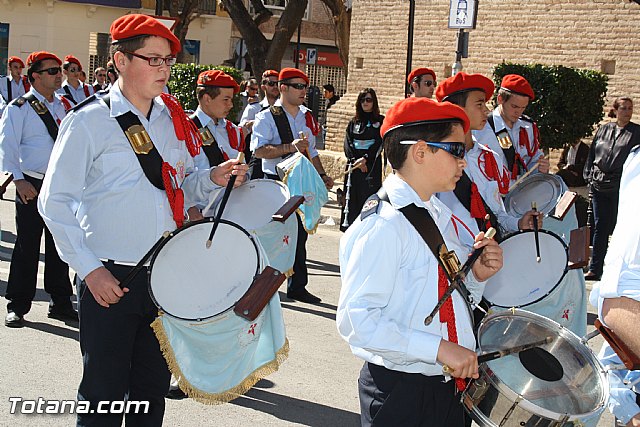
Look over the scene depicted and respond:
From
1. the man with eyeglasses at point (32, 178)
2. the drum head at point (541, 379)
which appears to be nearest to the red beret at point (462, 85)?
the drum head at point (541, 379)

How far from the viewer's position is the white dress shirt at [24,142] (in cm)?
742

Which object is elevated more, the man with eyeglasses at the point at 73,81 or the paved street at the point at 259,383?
the man with eyeglasses at the point at 73,81

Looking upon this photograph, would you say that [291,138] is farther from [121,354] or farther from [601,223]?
[121,354]

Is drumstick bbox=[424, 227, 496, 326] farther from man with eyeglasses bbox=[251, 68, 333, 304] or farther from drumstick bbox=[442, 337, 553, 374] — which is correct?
man with eyeglasses bbox=[251, 68, 333, 304]

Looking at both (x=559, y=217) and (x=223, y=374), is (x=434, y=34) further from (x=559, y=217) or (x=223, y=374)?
(x=223, y=374)

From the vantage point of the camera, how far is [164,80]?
13.7 feet

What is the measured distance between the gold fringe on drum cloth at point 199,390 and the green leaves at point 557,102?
33.2ft

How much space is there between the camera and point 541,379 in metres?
3.33

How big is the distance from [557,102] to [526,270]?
29.6ft

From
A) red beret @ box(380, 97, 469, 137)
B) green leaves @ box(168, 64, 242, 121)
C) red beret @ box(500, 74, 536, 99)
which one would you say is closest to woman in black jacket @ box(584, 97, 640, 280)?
red beret @ box(500, 74, 536, 99)

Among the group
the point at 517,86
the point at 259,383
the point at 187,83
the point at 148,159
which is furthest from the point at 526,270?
the point at 187,83

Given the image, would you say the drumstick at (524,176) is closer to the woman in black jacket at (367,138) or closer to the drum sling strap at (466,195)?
the drum sling strap at (466,195)

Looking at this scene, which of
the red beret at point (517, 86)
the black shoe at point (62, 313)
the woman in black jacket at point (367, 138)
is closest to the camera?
the black shoe at point (62, 313)

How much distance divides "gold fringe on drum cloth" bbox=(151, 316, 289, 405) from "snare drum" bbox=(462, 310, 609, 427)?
49.1 inches
